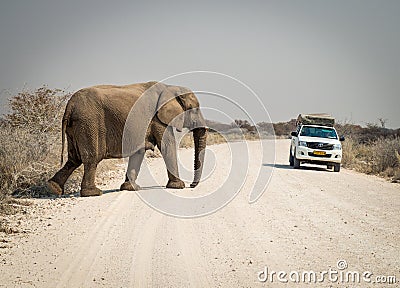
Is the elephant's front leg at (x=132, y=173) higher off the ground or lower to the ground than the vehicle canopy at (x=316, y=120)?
lower

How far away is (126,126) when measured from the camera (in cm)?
1459

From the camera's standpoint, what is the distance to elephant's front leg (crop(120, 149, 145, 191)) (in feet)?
48.7

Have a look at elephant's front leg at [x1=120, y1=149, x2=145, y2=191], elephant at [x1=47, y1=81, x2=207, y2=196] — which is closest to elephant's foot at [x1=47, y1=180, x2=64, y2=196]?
elephant at [x1=47, y1=81, x2=207, y2=196]

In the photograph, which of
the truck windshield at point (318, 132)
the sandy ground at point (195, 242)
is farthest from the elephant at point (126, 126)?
the truck windshield at point (318, 132)

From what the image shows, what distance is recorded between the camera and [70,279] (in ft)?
23.0

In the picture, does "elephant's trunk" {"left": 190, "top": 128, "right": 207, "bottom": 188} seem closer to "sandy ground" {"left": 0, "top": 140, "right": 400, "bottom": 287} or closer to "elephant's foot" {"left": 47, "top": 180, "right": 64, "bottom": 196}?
"sandy ground" {"left": 0, "top": 140, "right": 400, "bottom": 287}

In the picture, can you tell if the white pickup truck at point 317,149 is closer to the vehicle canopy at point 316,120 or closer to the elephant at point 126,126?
the vehicle canopy at point 316,120

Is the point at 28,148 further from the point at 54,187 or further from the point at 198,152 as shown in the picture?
the point at 198,152

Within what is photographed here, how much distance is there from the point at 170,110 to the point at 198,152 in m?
1.43

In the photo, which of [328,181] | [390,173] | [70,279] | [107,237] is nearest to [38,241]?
[107,237]

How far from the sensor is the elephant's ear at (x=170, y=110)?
49.9 ft

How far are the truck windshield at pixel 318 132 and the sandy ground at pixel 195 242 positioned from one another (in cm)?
→ 1062

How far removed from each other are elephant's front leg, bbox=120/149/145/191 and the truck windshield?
11272 millimetres

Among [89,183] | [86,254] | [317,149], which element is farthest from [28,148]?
[317,149]
